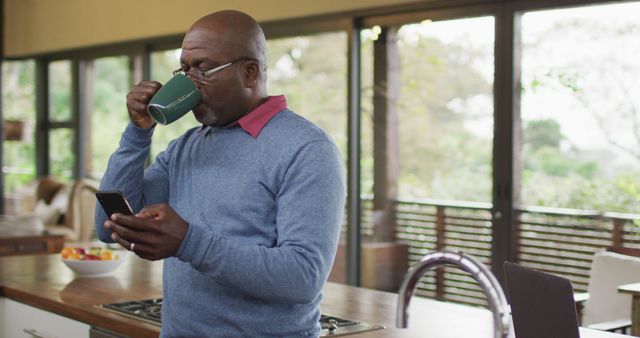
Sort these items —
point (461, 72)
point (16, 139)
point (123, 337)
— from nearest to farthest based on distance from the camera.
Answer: point (123, 337), point (461, 72), point (16, 139)

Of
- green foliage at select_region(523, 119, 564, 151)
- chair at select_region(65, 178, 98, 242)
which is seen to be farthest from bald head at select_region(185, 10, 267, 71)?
chair at select_region(65, 178, 98, 242)

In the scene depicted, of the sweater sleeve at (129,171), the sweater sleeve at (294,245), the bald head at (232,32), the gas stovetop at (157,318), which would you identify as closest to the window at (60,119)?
the gas stovetop at (157,318)

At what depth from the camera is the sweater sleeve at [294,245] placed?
5.10ft

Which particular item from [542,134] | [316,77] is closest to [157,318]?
[542,134]

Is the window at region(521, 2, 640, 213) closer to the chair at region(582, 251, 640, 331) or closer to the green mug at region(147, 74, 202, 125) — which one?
the chair at region(582, 251, 640, 331)

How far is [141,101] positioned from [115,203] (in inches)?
12.2

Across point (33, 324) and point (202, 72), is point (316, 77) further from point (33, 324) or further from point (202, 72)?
point (202, 72)

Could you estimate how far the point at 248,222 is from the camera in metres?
1.71

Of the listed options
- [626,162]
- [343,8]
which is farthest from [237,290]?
[343,8]

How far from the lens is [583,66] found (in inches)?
178

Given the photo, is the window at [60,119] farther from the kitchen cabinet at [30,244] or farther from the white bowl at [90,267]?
the white bowl at [90,267]

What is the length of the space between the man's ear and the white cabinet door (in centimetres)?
105

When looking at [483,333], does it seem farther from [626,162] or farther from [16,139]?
[16,139]

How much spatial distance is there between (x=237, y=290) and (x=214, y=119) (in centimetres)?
32
